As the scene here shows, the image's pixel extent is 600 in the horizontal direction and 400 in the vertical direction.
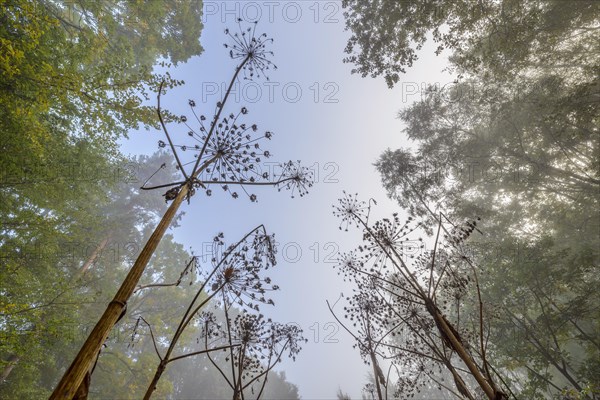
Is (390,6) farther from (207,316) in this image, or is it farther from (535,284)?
(535,284)

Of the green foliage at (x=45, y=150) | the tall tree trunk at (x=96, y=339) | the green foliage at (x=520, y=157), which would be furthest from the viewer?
the green foliage at (x=520, y=157)

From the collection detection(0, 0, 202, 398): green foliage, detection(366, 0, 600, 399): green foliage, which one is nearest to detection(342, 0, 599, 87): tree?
detection(366, 0, 600, 399): green foliage

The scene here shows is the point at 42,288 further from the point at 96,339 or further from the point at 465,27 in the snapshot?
the point at 465,27

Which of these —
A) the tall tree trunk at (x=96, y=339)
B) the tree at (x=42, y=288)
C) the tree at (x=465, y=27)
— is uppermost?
the tree at (x=465, y=27)

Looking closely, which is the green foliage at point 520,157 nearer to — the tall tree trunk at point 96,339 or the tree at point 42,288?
the tall tree trunk at point 96,339

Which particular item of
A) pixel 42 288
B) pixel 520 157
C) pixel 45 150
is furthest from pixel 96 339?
pixel 520 157

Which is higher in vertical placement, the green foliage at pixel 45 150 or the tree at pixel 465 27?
the tree at pixel 465 27

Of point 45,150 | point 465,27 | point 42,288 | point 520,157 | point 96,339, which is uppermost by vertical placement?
point 520,157

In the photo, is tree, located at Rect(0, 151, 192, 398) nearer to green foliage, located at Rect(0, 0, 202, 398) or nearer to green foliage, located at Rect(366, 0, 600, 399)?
green foliage, located at Rect(0, 0, 202, 398)

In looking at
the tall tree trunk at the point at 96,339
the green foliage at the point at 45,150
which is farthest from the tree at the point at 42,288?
the tall tree trunk at the point at 96,339

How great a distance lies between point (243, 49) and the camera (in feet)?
13.8

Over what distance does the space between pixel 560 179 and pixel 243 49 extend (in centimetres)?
2163

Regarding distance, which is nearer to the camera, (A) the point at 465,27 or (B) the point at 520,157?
(A) the point at 465,27

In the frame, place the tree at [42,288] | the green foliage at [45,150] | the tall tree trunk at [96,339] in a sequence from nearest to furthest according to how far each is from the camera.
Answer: the tall tree trunk at [96,339], the green foliage at [45,150], the tree at [42,288]
